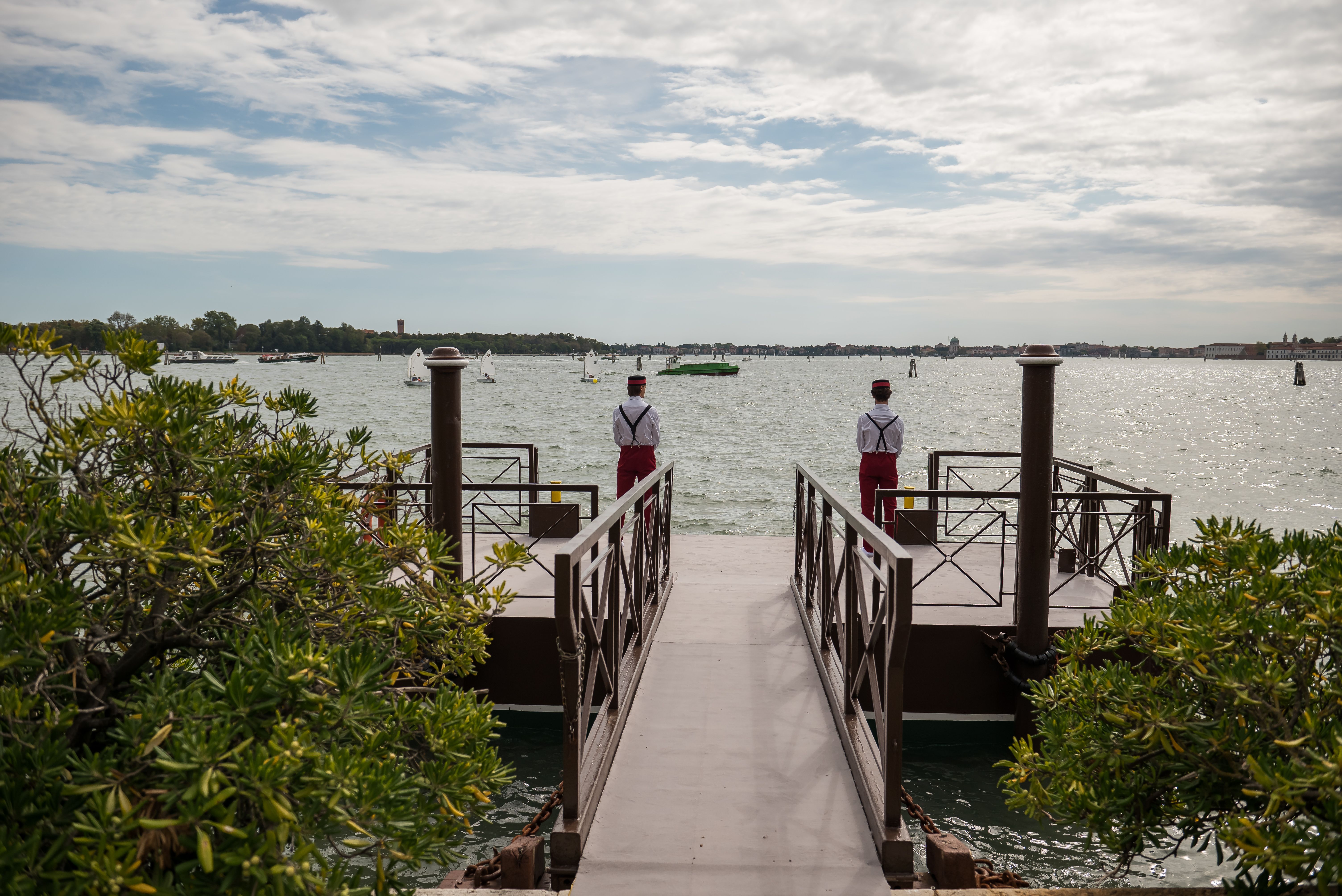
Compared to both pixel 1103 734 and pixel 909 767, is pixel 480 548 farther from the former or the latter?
pixel 1103 734

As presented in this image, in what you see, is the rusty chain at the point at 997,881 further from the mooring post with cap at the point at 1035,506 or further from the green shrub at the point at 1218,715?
the mooring post with cap at the point at 1035,506

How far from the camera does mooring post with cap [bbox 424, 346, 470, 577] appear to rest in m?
6.40

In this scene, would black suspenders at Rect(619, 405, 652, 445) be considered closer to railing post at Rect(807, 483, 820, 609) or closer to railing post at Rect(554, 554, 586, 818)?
railing post at Rect(807, 483, 820, 609)

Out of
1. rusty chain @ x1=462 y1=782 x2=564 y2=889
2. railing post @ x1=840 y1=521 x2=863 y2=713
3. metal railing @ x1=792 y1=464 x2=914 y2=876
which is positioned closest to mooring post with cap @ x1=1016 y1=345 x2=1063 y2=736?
metal railing @ x1=792 y1=464 x2=914 y2=876

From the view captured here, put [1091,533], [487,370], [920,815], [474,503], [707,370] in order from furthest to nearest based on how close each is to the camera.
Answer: [707,370] < [487,370] < [1091,533] < [474,503] < [920,815]

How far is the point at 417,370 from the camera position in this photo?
72125mm

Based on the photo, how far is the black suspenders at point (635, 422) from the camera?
8.36 m

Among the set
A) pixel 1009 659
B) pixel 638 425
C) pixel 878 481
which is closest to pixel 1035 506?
pixel 1009 659

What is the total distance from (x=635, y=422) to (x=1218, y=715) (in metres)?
6.27

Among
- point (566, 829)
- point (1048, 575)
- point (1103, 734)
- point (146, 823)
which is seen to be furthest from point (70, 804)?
point (1048, 575)

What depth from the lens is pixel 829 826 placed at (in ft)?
12.2

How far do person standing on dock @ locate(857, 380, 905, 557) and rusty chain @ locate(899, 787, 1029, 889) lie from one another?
441 cm

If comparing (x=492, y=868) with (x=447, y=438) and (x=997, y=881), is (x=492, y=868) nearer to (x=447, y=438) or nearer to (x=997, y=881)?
(x=997, y=881)

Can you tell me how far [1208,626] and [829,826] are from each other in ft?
6.33
